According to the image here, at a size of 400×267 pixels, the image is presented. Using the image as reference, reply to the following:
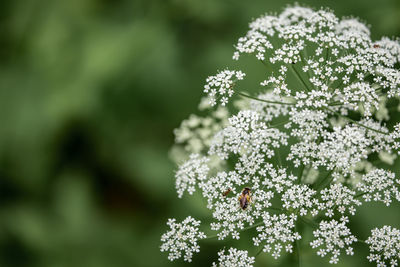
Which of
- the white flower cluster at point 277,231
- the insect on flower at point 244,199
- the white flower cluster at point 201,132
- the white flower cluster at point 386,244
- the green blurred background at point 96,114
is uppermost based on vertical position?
the green blurred background at point 96,114

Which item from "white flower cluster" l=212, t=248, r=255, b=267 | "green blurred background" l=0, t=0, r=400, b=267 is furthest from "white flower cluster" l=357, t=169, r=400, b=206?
"green blurred background" l=0, t=0, r=400, b=267

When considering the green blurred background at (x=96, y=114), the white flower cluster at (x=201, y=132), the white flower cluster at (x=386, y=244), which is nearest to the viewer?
the white flower cluster at (x=386, y=244)

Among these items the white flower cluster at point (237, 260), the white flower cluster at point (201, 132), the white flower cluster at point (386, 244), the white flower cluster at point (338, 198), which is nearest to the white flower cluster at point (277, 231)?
the white flower cluster at point (237, 260)

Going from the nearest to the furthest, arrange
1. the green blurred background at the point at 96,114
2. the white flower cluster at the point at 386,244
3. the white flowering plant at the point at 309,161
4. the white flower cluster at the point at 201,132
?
the white flower cluster at the point at 386,244 → the white flowering plant at the point at 309,161 → the white flower cluster at the point at 201,132 → the green blurred background at the point at 96,114

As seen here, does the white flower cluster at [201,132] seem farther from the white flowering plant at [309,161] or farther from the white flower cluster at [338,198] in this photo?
the white flower cluster at [338,198]

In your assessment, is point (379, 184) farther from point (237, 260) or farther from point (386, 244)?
point (237, 260)

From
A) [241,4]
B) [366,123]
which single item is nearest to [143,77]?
[241,4]

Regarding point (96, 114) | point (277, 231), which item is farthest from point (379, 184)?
point (96, 114)

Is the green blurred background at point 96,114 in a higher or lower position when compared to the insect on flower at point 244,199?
higher

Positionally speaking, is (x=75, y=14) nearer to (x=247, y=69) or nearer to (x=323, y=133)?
(x=247, y=69)
